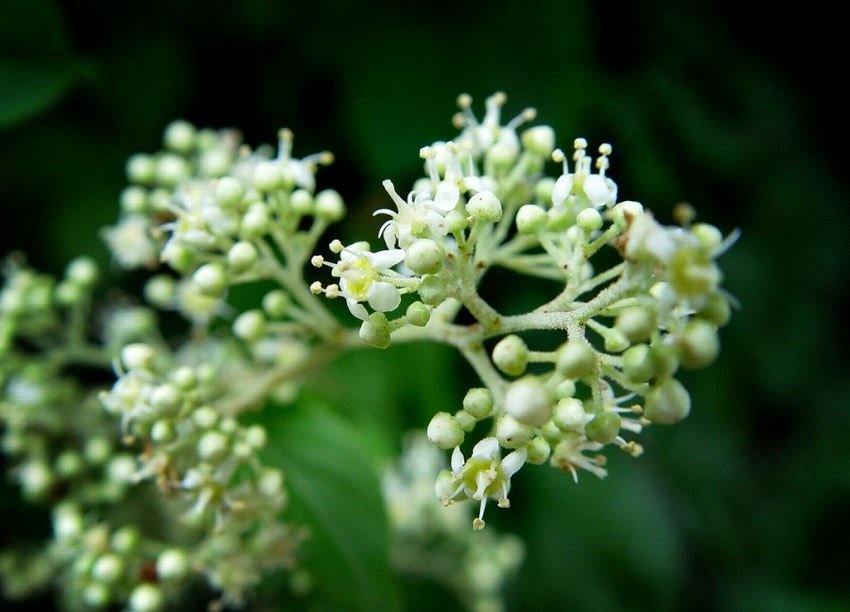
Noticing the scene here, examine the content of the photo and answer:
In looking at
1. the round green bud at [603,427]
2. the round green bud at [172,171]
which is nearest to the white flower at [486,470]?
the round green bud at [603,427]

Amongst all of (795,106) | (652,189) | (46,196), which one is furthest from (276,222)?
(795,106)

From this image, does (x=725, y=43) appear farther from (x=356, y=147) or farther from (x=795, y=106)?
(x=356, y=147)

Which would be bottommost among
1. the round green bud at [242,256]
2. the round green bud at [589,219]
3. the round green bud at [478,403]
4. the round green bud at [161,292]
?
the round green bud at [478,403]

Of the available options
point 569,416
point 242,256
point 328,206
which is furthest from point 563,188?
point 242,256

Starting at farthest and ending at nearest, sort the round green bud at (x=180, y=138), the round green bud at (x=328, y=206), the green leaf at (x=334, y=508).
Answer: the round green bud at (x=180, y=138), the green leaf at (x=334, y=508), the round green bud at (x=328, y=206)

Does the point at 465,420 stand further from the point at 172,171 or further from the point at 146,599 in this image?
the point at 172,171

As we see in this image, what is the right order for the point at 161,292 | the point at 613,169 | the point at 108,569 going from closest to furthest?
the point at 108,569 < the point at 161,292 < the point at 613,169

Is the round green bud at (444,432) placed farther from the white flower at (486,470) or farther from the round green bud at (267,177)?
the round green bud at (267,177)
